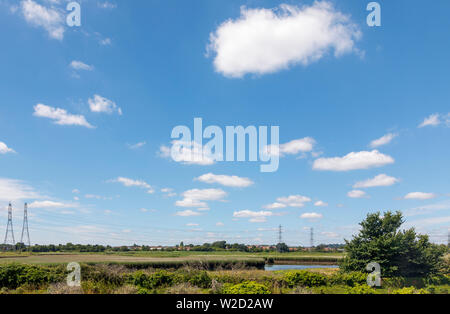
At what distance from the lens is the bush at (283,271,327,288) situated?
15.4 metres

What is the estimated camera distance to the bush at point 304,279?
50.5ft

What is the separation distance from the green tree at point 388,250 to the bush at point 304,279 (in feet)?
31.1

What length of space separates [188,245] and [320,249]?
42.9 metres

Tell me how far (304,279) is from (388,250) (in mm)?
11406

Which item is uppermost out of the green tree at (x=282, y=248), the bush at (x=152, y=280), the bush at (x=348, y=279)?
the bush at (x=152, y=280)

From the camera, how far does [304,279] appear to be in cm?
1546

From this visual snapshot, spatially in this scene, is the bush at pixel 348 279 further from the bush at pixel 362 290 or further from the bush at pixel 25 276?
the bush at pixel 25 276

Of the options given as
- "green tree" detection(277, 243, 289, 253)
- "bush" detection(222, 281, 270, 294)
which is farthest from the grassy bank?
"green tree" detection(277, 243, 289, 253)

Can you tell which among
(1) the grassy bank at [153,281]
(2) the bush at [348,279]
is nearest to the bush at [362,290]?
(1) the grassy bank at [153,281]

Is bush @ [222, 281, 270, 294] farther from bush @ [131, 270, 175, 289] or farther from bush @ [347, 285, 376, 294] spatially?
bush @ [347, 285, 376, 294]

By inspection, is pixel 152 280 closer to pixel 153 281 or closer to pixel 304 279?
pixel 153 281

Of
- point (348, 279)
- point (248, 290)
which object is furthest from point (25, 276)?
point (348, 279)

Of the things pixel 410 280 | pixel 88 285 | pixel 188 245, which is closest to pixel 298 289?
pixel 88 285
